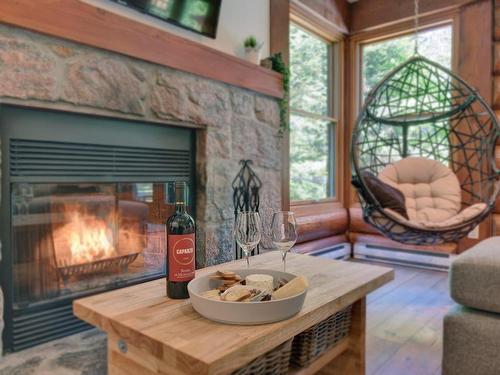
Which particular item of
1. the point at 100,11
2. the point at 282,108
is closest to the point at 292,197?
the point at 282,108

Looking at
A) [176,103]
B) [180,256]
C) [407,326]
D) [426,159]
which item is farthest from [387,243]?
[180,256]

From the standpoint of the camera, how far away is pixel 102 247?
1988 millimetres

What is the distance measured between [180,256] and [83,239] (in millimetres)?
1050

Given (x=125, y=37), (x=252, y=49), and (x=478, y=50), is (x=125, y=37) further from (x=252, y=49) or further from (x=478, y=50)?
(x=478, y=50)

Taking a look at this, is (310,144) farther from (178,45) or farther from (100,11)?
(100,11)

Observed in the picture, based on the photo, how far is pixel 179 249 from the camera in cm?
108

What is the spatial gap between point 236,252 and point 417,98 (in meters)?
2.46

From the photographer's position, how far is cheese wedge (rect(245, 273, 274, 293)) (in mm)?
1087

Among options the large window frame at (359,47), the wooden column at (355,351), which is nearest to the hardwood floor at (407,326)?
the wooden column at (355,351)

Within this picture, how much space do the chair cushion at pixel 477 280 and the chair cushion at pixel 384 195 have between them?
1.32 meters

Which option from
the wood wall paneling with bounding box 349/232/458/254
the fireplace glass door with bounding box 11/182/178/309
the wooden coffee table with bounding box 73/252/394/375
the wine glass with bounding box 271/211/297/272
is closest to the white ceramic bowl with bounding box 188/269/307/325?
the wooden coffee table with bounding box 73/252/394/375

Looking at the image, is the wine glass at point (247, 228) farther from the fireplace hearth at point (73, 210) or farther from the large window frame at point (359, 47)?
the large window frame at point (359, 47)

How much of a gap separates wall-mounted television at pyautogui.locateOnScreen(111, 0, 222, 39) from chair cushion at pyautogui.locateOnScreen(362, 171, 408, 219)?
4.93 feet

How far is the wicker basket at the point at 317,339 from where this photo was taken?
124 cm
